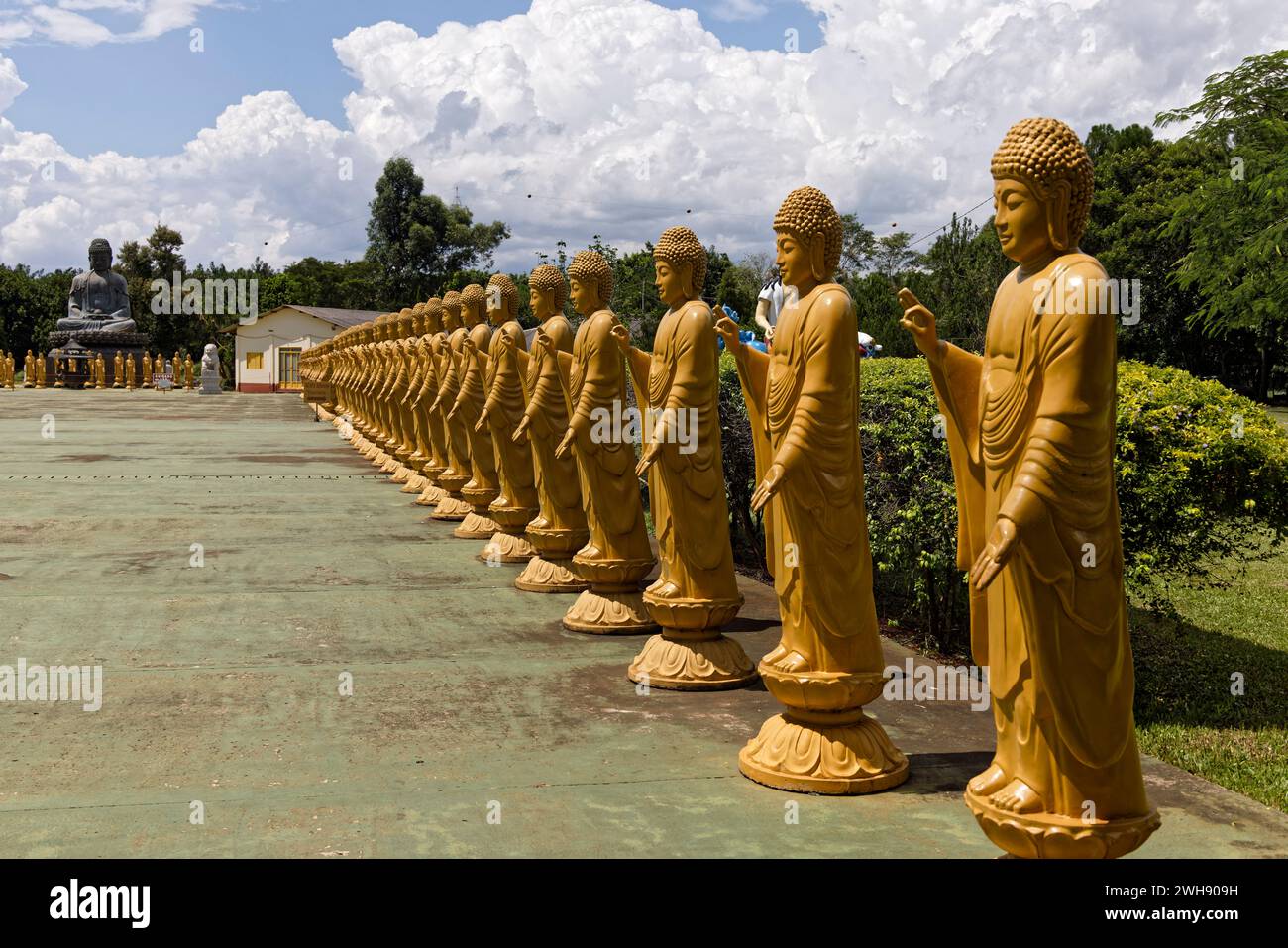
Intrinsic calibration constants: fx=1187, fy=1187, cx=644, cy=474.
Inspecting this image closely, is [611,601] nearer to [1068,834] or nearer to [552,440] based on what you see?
[552,440]

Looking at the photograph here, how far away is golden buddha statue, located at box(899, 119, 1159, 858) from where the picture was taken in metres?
3.34

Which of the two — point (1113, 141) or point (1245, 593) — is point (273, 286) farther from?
point (1245, 593)

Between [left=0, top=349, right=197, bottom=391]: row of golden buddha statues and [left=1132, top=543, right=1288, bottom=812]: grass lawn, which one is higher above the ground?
[left=0, top=349, right=197, bottom=391]: row of golden buddha statues

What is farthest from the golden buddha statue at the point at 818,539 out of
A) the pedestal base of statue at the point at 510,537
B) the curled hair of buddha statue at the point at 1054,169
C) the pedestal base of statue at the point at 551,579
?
the pedestal base of statue at the point at 510,537

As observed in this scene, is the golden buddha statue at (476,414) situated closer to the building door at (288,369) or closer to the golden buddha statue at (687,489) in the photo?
the golden buddha statue at (687,489)

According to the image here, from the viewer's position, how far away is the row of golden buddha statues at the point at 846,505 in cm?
339

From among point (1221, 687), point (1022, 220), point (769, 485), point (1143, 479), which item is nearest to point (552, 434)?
point (1143, 479)

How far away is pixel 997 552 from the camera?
3271mm

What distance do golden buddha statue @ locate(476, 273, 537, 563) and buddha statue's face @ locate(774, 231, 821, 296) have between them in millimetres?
5105

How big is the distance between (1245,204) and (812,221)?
1135 cm

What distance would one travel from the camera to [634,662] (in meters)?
6.74

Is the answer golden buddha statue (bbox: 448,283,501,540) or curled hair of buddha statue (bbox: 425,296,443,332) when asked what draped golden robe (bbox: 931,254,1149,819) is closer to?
golden buddha statue (bbox: 448,283,501,540)

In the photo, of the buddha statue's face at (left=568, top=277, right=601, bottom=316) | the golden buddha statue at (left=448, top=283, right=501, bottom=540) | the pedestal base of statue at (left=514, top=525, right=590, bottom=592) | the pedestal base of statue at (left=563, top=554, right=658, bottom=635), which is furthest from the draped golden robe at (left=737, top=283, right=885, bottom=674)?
the golden buddha statue at (left=448, top=283, right=501, bottom=540)

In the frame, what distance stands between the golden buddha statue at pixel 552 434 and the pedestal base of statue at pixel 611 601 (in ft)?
3.37
